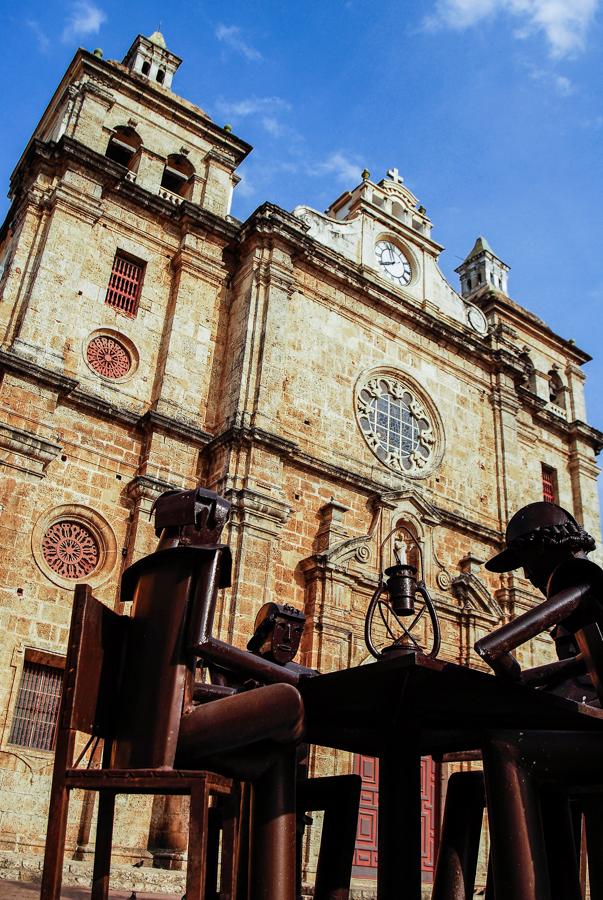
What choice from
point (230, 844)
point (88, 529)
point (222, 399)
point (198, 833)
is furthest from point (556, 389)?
point (198, 833)

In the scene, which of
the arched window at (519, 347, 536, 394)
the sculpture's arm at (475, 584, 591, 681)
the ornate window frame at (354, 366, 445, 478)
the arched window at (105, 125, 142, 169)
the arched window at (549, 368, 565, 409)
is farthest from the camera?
the arched window at (549, 368, 565, 409)

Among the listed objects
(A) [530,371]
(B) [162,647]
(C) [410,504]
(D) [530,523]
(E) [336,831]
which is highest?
(A) [530,371]

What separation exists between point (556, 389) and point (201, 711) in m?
21.8

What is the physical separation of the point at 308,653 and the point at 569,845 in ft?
34.1

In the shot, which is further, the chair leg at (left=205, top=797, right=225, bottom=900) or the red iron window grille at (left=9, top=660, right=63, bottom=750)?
the red iron window grille at (left=9, top=660, right=63, bottom=750)

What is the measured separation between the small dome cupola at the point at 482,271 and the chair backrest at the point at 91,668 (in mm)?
23069

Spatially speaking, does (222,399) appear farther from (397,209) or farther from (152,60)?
(152,60)

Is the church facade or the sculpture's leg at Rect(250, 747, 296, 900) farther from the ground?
the church facade

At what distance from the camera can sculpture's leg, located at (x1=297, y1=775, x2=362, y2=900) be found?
10.4 ft

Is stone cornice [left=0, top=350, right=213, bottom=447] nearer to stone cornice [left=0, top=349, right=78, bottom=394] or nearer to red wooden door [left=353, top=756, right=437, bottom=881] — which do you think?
stone cornice [left=0, top=349, right=78, bottom=394]

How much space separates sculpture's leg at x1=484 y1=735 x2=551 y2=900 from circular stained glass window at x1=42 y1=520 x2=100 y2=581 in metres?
10.2

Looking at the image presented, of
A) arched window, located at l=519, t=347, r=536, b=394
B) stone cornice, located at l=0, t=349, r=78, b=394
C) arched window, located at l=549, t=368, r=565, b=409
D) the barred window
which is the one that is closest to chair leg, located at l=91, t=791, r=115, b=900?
the barred window

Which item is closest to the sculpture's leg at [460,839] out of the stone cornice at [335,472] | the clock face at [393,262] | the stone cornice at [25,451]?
the stone cornice at [25,451]

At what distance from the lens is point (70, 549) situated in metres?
12.3
